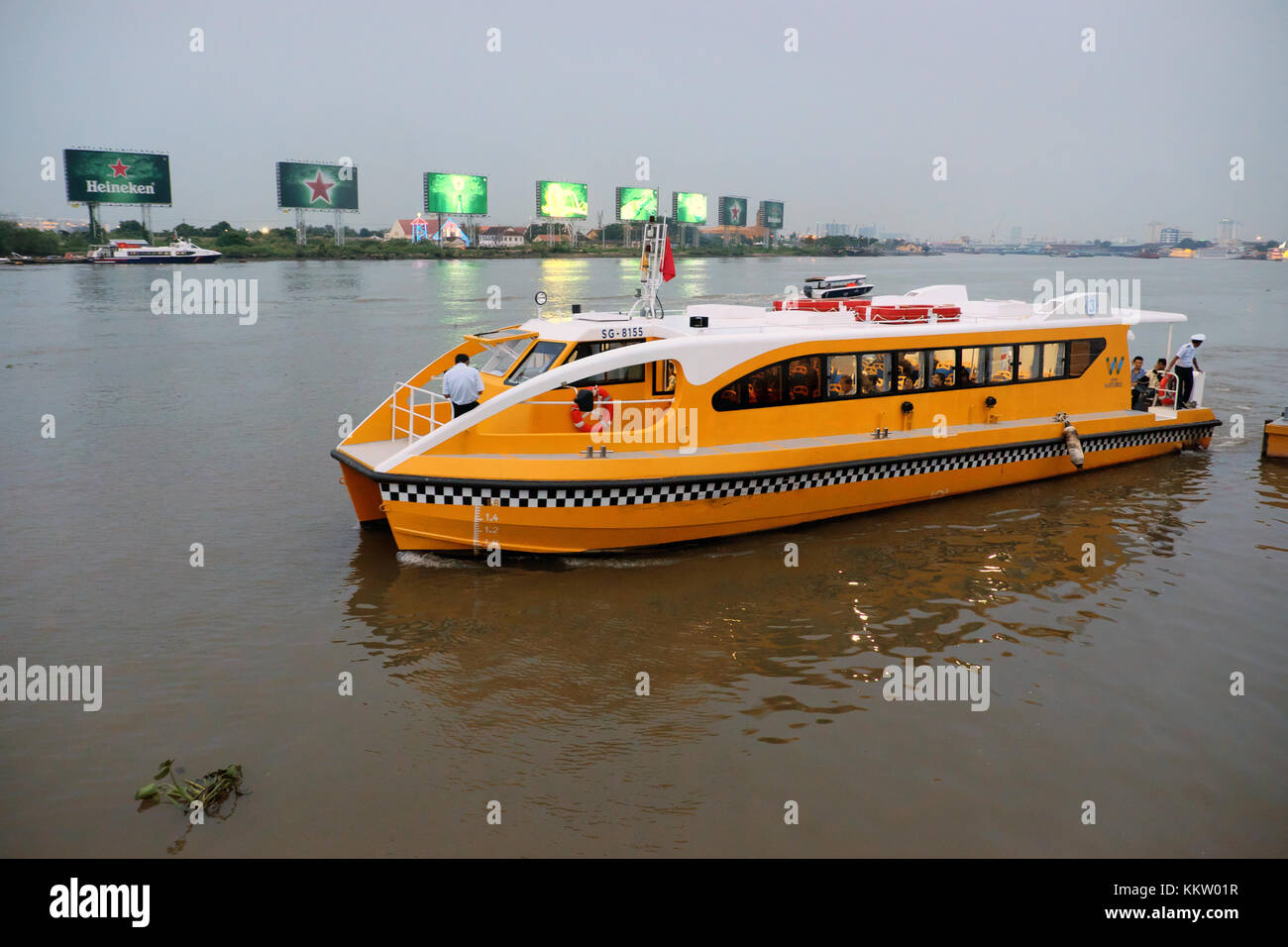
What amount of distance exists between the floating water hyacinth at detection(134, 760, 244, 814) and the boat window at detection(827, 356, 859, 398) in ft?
26.1

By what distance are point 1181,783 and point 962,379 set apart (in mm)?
7238

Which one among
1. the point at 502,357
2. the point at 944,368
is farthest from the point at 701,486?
the point at 944,368

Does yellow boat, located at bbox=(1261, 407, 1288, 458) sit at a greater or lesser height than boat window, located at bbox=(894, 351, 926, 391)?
lesser

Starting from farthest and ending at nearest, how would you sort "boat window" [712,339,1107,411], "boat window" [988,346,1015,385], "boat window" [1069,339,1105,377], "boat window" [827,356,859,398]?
"boat window" [1069,339,1105,377]
"boat window" [988,346,1015,385]
"boat window" [827,356,859,398]
"boat window" [712,339,1107,411]

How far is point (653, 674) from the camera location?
786 cm

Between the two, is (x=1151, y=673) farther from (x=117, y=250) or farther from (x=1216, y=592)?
(x=117, y=250)

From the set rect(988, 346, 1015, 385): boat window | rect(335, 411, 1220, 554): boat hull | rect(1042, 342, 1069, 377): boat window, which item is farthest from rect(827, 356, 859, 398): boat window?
rect(1042, 342, 1069, 377): boat window

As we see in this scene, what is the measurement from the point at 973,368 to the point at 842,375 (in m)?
2.32

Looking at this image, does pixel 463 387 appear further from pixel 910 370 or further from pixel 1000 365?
pixel 1000 365

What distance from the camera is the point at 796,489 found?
11.1 metres

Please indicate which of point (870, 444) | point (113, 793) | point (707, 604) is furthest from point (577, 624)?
point (870, 444)

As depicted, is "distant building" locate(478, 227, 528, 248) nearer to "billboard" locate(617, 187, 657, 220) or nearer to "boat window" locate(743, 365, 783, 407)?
"billboard" locate(617, 187, 657, 220)

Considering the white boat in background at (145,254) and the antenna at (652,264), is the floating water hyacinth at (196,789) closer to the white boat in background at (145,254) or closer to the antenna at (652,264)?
the antenna at (652,264)

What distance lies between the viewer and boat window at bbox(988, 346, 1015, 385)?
1292 centimetres
